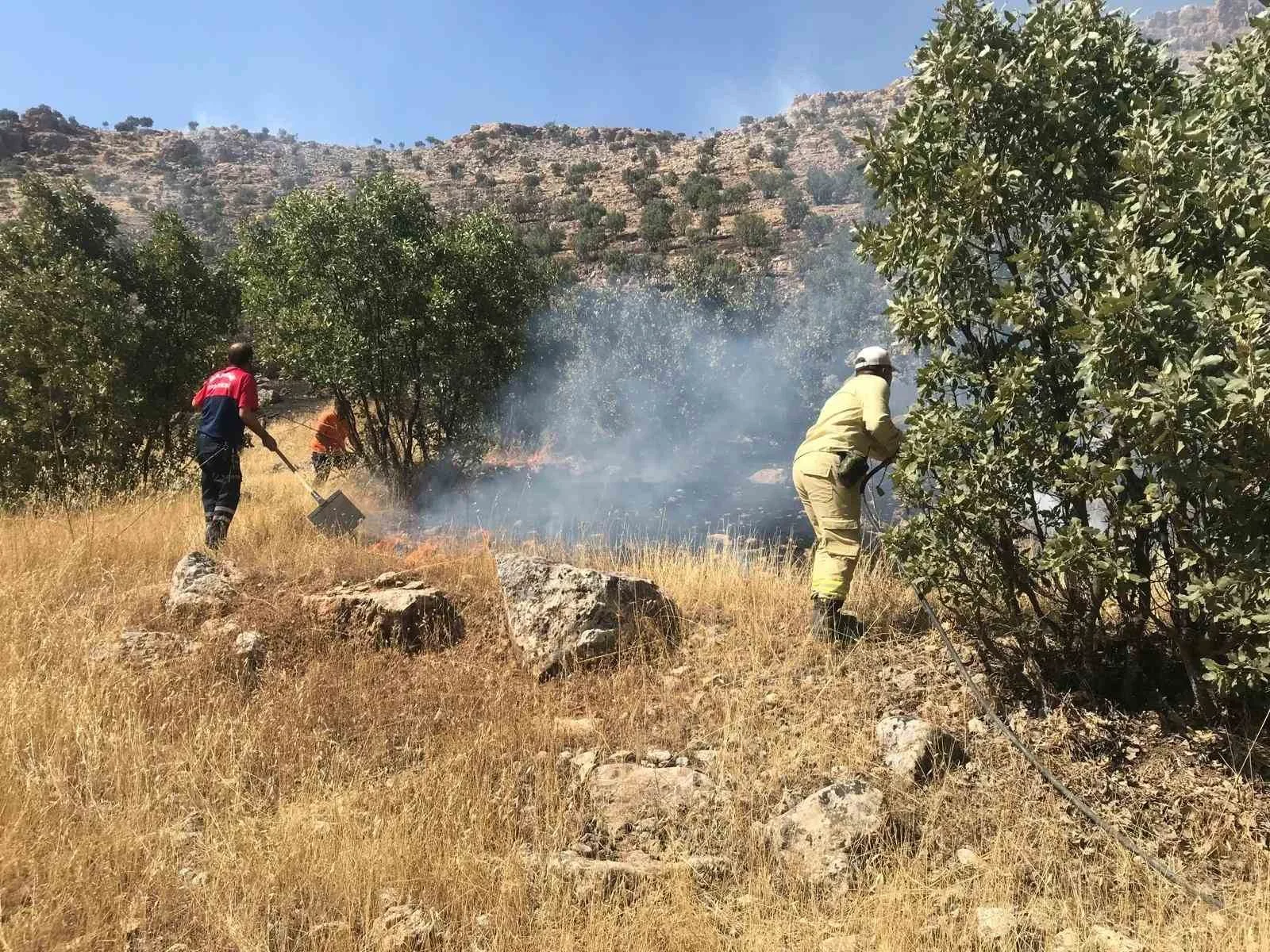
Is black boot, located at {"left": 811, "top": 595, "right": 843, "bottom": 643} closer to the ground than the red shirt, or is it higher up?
closer to the ground

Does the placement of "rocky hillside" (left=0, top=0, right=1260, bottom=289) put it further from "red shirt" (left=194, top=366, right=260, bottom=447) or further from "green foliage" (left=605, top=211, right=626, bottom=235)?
"red shirt" (left=194, top=366, right=260, bottom=447)

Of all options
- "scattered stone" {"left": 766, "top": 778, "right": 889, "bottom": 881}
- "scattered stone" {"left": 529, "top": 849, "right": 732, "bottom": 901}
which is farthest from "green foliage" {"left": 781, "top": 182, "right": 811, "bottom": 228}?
"scattered stone" {"left": 529, "top": 849, "right": 732, "bottom": 901}

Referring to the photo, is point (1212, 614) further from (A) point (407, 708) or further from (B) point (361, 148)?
(B) point (361, 148)

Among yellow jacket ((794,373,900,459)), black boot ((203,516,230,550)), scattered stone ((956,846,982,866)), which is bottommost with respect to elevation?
scattered stone ((956,846,982,866))

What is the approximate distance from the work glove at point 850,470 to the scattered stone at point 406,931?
2.80m

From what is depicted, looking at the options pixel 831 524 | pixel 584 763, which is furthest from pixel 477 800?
pixel 831 524

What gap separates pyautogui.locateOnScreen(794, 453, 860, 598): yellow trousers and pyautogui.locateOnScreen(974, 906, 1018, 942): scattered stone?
183cm

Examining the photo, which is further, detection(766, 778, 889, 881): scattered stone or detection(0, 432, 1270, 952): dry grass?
detection(766, 778, 889, 881): scattered stone

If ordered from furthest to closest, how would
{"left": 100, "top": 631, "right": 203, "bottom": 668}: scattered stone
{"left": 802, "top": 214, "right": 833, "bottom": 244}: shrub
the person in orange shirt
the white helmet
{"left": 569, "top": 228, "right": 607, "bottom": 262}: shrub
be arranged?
{"left": 569, "top": 228, "right": 607, "bottom": 262}: shrub < {"left": 802, "top": 214, "right": 833, "bottom": 244}: shrub < the person in orange shirt < the white helmet < {"left": 100, "top": 631, "right": 203, "bottom": 668}: scattered stone

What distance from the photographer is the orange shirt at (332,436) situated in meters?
12.2

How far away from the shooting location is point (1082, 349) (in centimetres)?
246

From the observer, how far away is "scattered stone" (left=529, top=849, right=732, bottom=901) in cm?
229

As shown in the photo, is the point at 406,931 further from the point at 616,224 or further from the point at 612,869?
the point at 616,224

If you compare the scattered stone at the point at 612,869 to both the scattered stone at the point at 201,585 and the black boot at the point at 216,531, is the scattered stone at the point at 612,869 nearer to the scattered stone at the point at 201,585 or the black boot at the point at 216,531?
the scattered stone at the point at 201,585
